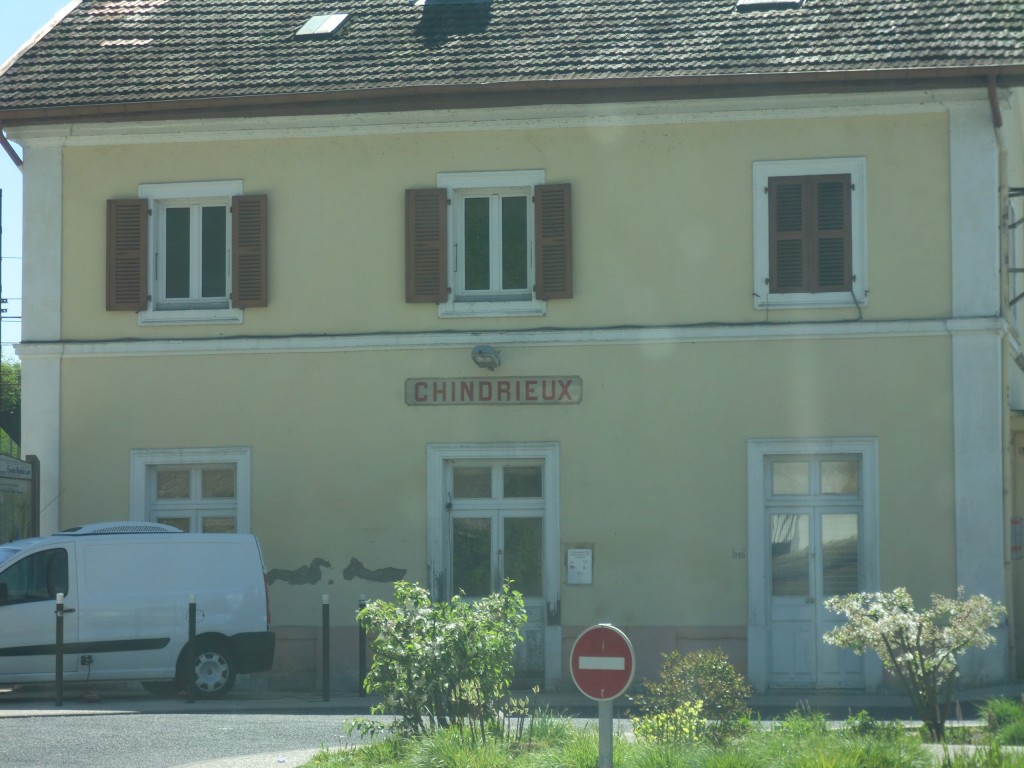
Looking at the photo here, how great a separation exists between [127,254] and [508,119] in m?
4.63

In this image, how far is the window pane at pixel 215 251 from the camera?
17656 mm

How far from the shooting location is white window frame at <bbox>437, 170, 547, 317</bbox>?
1694 cm

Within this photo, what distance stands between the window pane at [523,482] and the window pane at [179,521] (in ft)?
12.2

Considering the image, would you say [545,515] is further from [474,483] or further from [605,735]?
[605,735]

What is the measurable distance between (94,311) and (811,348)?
8.13 m

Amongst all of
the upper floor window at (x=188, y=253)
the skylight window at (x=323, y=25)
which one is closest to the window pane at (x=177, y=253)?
the upper floor window at (x=188, y=253)

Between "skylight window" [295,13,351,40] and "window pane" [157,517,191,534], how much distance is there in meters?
5.78

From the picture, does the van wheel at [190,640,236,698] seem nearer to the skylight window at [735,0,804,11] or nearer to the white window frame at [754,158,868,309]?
the white window frame at [754,158,868,309]

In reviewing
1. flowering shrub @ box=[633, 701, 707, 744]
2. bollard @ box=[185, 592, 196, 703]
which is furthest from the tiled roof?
flowering shrub @ box=[633, 701, 707, 744]

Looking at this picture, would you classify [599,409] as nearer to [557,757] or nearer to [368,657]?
[368,657]

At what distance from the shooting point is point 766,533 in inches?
648

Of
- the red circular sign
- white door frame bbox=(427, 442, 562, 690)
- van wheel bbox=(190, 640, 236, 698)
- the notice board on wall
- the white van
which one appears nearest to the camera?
the red circular sign

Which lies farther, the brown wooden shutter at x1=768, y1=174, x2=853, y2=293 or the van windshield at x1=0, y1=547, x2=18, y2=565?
the brown wooden shutter at x1=768, y1=174, x2=853, y2=293

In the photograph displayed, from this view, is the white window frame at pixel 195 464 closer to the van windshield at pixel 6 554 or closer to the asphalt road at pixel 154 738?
the van windshield at pixel 6 554
